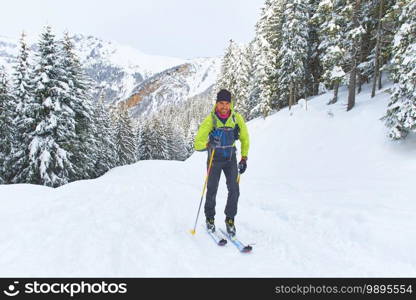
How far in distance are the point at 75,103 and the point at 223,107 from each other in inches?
824

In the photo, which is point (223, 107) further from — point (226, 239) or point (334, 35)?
point (334, 35)

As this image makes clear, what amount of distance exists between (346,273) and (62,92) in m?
21.9

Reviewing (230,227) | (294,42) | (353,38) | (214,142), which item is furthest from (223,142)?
(294,42)

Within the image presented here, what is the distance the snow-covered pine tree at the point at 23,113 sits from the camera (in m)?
21.1

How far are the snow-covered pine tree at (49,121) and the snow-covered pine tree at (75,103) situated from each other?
422 mm

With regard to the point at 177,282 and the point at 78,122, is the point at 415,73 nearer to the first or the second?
the point at 177,282

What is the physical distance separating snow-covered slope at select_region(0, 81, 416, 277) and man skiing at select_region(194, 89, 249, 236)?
0.84 m

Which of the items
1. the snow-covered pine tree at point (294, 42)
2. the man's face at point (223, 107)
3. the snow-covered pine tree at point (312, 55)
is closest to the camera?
the man's face at point (223, 107)

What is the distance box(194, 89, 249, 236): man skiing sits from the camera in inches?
223

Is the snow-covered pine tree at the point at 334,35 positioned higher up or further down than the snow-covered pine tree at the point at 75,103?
higher up

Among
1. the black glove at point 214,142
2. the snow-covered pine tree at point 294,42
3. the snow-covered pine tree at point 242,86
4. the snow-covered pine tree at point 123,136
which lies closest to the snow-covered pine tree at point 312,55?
the snow-covered pine tree at point 294,42

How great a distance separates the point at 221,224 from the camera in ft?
22.0

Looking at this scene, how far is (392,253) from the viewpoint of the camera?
5.05 meters

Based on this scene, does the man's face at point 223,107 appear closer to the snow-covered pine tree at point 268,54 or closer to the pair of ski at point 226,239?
the pair of ski at point 226,239
